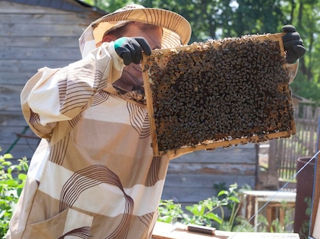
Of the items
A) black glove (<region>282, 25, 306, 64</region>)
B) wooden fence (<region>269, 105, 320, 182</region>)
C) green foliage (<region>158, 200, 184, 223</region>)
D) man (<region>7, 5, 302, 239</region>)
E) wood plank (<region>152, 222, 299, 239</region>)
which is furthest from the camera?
wooden fence (<region>269, 105, 320, 182</region>)

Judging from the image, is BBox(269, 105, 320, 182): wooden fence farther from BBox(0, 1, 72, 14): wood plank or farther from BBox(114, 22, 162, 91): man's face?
BBox(114, 22, 162, 91): man's face

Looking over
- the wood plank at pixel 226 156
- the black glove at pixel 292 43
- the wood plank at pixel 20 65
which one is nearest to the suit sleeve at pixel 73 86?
the black glove at pixel 292 43

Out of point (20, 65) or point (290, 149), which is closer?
point (20, 65)

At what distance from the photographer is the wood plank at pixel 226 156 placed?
9.77 m

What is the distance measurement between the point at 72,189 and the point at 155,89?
1.95 ft

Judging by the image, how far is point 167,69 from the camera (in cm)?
241

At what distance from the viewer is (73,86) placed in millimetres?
2201

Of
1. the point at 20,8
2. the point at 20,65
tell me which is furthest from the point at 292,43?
the point at 20,8

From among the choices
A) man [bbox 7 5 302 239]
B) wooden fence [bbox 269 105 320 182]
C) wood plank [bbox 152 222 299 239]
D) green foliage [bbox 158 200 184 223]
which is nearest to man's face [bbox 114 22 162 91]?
man [bbox 7 5 302 239]

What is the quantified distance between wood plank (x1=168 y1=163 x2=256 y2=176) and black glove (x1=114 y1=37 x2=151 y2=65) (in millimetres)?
7640

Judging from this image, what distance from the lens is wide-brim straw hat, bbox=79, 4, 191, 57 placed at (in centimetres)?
255

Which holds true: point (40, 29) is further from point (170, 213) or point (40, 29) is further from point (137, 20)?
point (137, 20)

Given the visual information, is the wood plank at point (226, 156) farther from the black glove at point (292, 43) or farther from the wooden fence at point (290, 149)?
the black glove at point (292, 43)

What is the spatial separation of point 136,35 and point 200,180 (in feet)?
24.5
